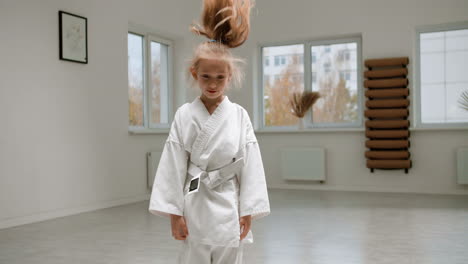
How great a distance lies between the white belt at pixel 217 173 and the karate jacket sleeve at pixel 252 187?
0.04 metres

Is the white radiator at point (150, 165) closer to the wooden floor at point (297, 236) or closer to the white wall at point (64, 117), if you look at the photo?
the white wall at point (64, 117)

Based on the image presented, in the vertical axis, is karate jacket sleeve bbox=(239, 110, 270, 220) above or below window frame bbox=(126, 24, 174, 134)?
below

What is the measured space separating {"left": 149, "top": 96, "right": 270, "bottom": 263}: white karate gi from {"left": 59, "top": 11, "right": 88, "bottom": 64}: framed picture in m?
3.52

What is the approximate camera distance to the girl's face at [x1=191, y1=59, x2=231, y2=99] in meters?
1.45

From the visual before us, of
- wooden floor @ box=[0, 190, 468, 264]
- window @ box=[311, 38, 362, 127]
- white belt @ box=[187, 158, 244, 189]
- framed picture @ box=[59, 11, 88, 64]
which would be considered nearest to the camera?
white belt @ box=[187, 158, 244, 189]

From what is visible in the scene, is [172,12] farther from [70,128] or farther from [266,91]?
[70,128]

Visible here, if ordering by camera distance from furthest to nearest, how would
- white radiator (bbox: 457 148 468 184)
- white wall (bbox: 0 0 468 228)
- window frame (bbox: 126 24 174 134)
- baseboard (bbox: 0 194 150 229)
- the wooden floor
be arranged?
window frame (bbox: 126 24 174 134) → white radiator (bbox: 457 148 468 184) → white wall (bbox: 0 0 468 228) → baseboard (bbox: 0 194 150 229) → the wooden floor

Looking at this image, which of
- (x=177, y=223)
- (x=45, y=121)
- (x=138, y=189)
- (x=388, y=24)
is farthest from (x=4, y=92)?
(x=388, y=24)

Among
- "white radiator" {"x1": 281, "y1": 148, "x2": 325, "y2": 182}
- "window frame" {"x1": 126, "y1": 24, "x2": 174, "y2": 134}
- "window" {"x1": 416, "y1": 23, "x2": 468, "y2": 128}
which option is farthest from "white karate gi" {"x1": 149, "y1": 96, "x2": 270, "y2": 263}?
"window" {"x1": 416, "y1": 23, "x2": 468, "y2": 128}

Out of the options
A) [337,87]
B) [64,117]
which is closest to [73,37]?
[64,117]

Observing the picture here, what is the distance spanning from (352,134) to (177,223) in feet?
17.1

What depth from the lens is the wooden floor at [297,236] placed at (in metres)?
2.93

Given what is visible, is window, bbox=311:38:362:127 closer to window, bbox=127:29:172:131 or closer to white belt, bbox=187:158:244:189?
window, bbox=127:29:172:131

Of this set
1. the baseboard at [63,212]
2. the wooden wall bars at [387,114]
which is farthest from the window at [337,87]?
the baseboard at [63,212]
